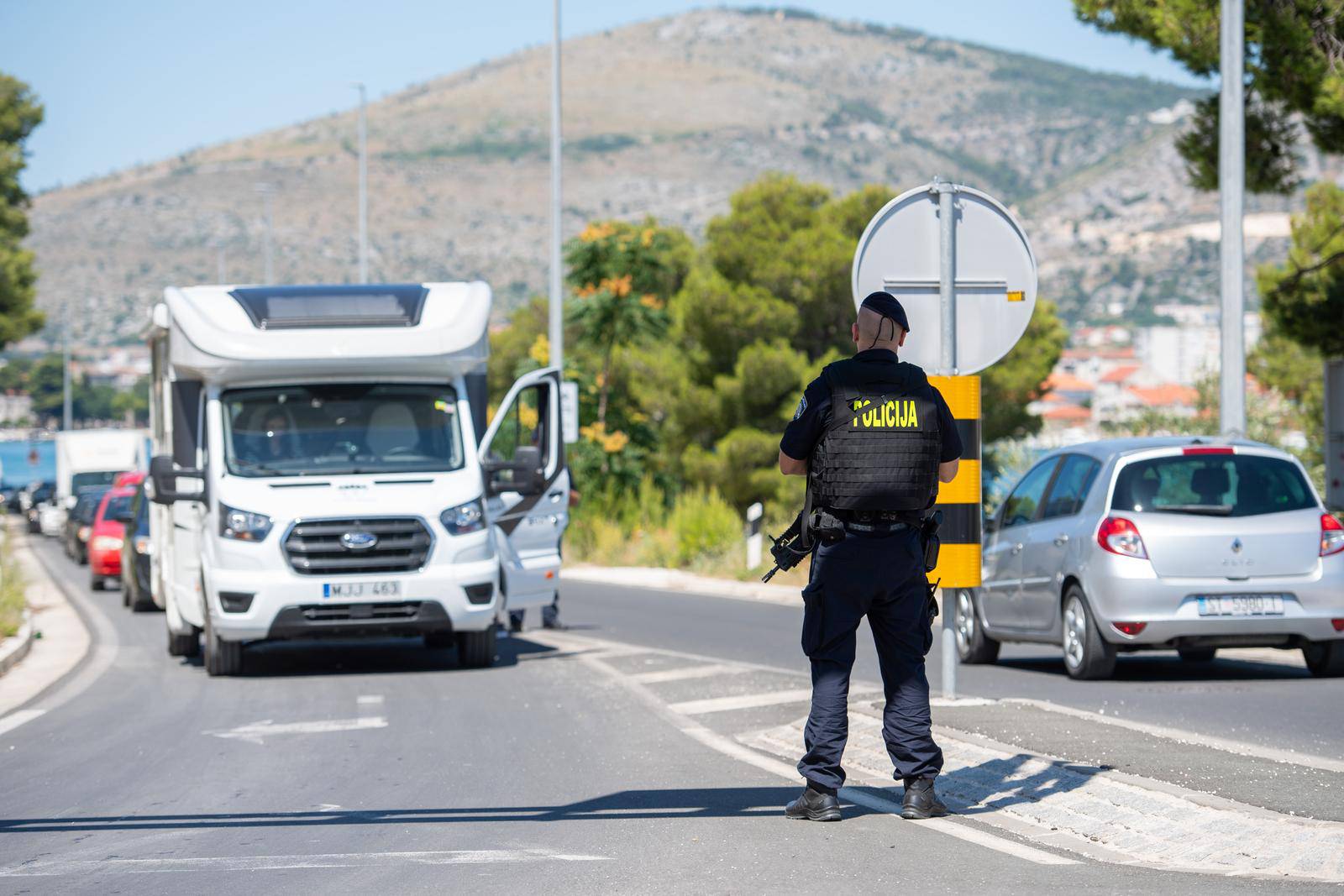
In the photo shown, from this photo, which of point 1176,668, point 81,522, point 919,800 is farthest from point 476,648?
point 81,522

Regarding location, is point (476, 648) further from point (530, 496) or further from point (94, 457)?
point (94, 457)

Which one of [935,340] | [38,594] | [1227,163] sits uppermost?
[1227,163]

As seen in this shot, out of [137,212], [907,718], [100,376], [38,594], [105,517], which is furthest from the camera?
[137,212]

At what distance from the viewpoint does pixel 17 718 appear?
12102 millimetres

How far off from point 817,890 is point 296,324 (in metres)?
8.92

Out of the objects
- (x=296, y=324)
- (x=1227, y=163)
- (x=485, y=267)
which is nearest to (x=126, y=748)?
(x=296, y=324)

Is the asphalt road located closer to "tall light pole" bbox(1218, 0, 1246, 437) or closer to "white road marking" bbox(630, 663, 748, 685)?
"white road marking" bbox(630, 663, 748, 685)

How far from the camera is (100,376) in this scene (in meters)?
153

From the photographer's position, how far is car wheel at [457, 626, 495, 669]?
14516 millimetres

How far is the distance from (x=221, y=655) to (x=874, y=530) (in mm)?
8322

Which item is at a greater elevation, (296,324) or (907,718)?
(296,324)

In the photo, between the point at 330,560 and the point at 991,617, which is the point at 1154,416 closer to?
the point at 991,617

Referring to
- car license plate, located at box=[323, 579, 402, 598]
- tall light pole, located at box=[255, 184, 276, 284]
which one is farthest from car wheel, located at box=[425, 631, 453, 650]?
tall light pole, located at box=[255, 184, 276, 284]

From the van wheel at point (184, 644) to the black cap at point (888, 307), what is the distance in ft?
33.3
